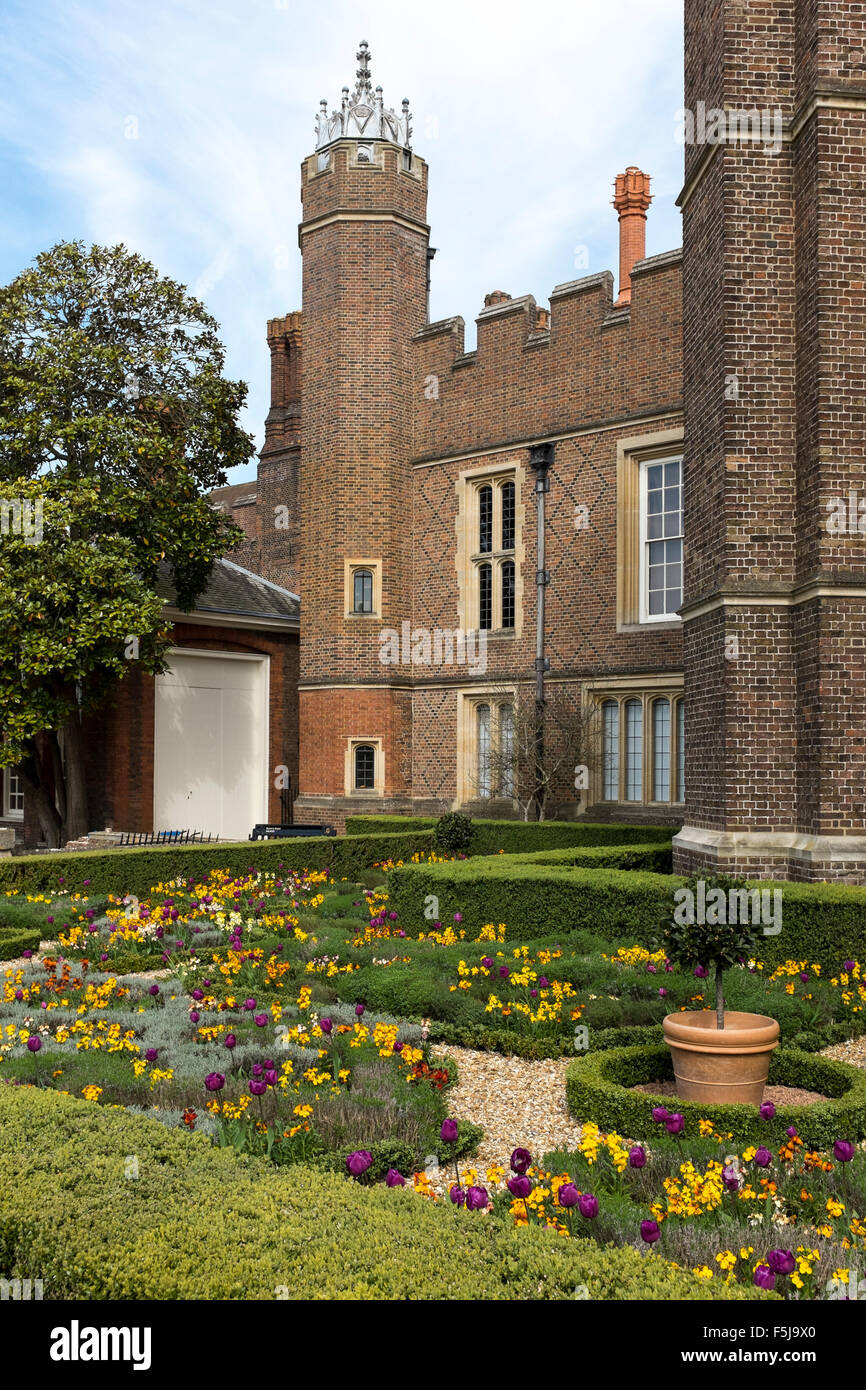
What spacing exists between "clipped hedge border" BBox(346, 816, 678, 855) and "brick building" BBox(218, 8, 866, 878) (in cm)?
169

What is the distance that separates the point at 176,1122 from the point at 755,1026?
9.56ft

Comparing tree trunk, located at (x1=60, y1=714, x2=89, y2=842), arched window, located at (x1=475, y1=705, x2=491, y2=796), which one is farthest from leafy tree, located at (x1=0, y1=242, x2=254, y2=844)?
arched window, located at (x1=475, y1=705, x2=491, y2=796)

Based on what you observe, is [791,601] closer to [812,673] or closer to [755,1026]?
[812,673]

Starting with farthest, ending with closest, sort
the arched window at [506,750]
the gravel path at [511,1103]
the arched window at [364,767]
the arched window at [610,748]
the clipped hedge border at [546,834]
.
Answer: the arched window at [364,767] < the arched window at [506,750] < the arched window at [610,748] < the clipped hedge border at [546,834] < the gravel path at [511,1103]

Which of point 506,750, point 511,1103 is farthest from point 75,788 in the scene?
point 511,1103

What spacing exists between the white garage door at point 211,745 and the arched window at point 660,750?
8.42 meters

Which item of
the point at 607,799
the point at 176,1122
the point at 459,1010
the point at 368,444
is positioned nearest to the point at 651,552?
the point at 607,799

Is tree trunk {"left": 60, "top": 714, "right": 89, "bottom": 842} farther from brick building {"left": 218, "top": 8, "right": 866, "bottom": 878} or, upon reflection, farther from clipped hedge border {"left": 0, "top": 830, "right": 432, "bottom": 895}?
clipped hedge border {"left": 0, "top": 830, "right": 432, "bottom": 895}

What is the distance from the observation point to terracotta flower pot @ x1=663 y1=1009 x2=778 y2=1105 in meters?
5.58

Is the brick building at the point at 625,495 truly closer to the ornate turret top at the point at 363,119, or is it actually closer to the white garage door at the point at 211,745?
the ornate turret top at the point at 363,119

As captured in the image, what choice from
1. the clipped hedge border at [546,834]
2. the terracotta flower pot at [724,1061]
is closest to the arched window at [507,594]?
the clipped hedge border at [546,834]

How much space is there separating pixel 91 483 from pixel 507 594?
7.43 m

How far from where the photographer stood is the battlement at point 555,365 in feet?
59.3
